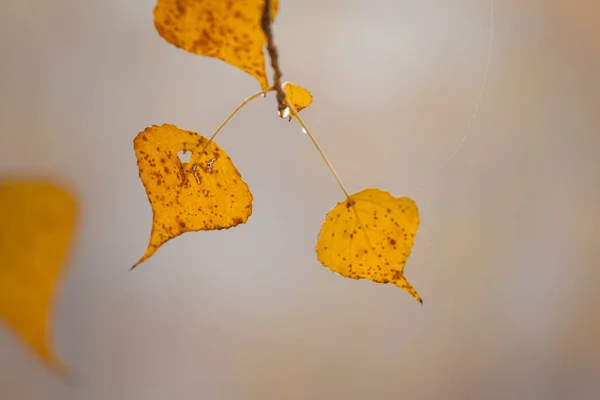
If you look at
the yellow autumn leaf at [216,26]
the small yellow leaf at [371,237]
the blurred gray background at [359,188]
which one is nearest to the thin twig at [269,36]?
the yellow autumn leaf at [216,26]

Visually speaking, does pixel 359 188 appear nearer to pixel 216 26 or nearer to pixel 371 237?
pixel 371 237

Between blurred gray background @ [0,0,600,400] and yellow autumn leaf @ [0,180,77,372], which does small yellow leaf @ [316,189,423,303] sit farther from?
blurred gray background @ [0,0,600,400]

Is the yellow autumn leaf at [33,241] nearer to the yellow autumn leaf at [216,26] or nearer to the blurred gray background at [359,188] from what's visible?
the yellow autumn leaf at [216,26]

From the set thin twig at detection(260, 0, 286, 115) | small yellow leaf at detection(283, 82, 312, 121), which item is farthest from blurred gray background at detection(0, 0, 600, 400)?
thin twig at detection(260, 0, 286, 115)

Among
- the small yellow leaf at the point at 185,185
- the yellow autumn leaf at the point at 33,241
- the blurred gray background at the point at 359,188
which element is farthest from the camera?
the blurred gray background at the point at 359,188

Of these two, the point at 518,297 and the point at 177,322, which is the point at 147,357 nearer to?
the point at 177,322

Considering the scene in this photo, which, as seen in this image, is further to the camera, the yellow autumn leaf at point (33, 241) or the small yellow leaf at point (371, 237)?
the small yellow leaf at point (371, 237)

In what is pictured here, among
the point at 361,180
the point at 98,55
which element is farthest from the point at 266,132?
the point at 98,55
